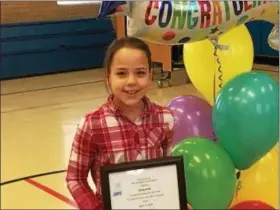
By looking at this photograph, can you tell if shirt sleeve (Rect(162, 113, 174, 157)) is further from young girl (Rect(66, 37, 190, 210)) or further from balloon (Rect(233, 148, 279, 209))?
balloon (Rect(233, 148, 279, 209))

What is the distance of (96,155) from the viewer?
1.41 meters

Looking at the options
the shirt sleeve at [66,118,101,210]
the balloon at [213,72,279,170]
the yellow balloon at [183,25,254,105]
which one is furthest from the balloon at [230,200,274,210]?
the shirt sleeve at [66,118,101,210]

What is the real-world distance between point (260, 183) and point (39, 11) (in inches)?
203

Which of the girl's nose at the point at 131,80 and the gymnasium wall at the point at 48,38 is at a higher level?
the gymnasium wall at the point at 48,38

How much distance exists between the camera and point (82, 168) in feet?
4.57

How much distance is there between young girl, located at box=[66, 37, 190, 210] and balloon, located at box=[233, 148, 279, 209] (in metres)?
0.58

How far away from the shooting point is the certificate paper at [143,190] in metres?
1.20

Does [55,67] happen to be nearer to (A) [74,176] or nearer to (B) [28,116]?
(B) [28,116]

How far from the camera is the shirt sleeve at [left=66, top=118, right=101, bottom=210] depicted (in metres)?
1.37

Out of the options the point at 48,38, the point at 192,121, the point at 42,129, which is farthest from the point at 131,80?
the point at 48,38

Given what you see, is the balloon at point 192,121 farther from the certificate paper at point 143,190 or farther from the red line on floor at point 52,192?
the red line on floor at point 52,192

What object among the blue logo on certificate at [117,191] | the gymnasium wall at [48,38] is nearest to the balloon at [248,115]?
the blue logo on certificate at [117,191]

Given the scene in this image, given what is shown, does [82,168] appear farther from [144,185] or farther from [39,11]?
[39,11]

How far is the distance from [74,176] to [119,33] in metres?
4.63
